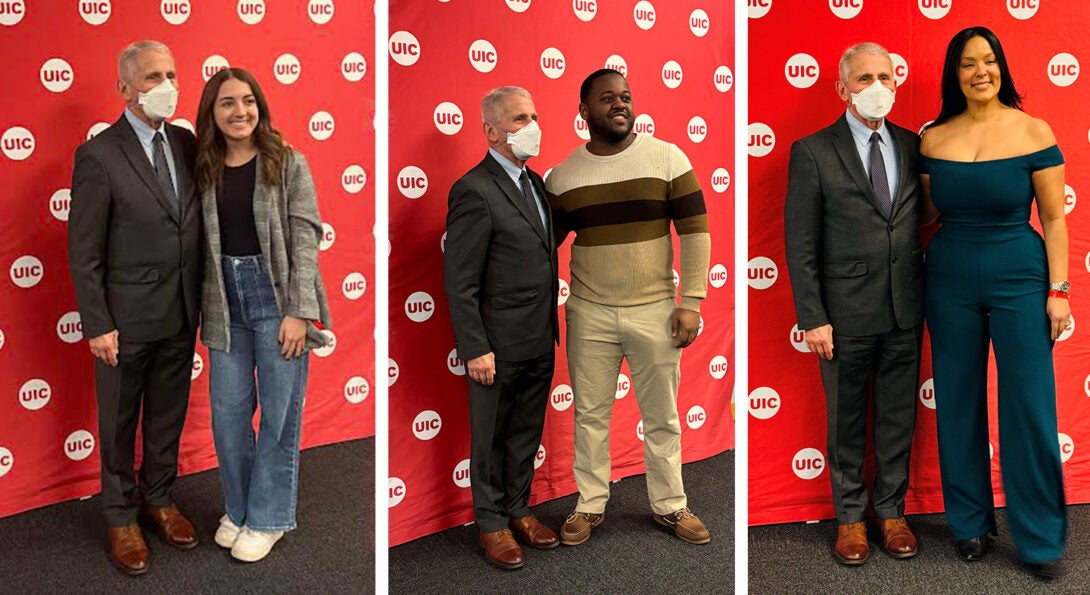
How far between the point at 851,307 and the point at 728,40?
837mm

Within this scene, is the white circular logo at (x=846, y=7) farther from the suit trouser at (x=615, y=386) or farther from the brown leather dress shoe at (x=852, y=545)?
the brown leather dress shoe at (x=852, y=545)

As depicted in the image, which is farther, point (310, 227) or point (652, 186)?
point (652, 186)

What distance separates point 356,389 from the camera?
226cm

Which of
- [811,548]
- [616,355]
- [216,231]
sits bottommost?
[811,548]

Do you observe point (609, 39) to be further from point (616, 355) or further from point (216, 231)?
point (216, 231)

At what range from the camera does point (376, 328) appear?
215 cm

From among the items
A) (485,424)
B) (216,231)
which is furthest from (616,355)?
(216,231)

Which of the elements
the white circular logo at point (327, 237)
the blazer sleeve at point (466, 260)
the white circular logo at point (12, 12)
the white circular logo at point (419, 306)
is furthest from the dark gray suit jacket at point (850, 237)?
the white circular logo at point (12, 12)

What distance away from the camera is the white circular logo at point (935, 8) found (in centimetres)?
255

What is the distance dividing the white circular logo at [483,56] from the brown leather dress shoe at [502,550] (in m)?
1.28

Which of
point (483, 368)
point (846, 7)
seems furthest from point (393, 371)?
point (846, 7)

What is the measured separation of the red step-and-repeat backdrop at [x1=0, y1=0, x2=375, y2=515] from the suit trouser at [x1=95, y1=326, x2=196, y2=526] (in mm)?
30

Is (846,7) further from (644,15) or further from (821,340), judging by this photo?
(821,340)

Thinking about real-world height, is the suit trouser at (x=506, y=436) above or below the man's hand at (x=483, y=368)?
below
